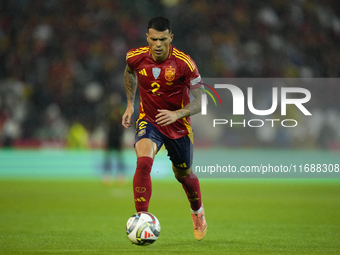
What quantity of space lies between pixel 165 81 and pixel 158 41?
1.34 feet

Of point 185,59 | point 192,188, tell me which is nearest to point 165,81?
point 185,59

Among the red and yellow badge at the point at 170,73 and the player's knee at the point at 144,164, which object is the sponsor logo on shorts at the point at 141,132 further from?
the red and yellow badge at the point at 170,73

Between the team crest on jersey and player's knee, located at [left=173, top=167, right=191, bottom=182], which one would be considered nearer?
the team crest on jersey

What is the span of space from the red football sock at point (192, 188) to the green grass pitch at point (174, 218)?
1.19 ft

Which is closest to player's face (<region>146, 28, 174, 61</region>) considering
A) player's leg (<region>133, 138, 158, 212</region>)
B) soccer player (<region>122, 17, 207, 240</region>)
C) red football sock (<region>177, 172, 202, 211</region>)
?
soccer player (<region>122, 17, 207, 240</region>)

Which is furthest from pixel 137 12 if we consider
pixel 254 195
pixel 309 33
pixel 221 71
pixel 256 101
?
pixel 254 195

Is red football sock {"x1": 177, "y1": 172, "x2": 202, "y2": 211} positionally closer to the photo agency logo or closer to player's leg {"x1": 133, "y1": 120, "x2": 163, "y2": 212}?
player's leg {"x1": 133, "y1": 120, "x2": 163, "y2": 212}

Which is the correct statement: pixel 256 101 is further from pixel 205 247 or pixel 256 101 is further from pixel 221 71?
pixel 205 247

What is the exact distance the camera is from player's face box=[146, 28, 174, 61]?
14.8 ft

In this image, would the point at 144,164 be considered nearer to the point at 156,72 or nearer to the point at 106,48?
the point at 156,72

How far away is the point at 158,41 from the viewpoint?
178 inches

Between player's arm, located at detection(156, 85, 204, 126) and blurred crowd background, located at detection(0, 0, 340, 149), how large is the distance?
8.94 m

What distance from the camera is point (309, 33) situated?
16969mm

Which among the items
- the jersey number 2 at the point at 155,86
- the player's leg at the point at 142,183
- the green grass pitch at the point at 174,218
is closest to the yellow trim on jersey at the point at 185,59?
the jersey number 2 at the point at 155,86
